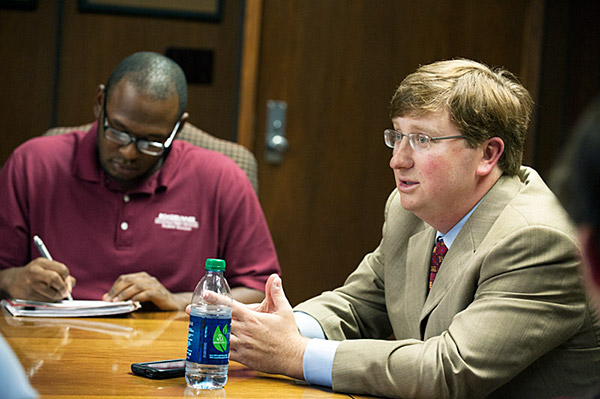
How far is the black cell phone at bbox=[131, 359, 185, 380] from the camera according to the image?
1.23 metres

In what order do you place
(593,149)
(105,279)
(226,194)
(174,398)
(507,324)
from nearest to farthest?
(593,149), (174,398), (507,324), (105,279), (226,194)

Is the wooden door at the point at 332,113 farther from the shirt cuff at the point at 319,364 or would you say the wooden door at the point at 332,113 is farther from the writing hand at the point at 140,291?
the shirt cuff at the point at 319,364

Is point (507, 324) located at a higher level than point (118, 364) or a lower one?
higher

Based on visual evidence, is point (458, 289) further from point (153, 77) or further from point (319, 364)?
point (153, 77)

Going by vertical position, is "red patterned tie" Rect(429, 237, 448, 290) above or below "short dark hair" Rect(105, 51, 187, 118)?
below

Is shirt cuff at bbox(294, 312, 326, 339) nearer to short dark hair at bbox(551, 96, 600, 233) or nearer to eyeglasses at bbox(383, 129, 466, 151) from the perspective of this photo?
eyeglasses at bbox(383, 129, 466, 151)

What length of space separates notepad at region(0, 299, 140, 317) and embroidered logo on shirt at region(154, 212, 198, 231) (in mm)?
413

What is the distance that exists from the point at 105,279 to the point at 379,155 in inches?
66.8

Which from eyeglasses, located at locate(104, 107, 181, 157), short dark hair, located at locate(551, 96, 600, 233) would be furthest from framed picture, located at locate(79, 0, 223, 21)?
short dark hair, located at locate(551, 96, 600, 233)

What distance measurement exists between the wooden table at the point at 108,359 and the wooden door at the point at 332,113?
5.59ft

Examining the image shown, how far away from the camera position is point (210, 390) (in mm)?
1188

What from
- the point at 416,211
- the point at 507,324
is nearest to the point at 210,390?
the point at 507,324

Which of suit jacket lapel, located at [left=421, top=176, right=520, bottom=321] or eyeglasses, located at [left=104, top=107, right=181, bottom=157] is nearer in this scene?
suit jacket lapel, located at [left=421, top=176, right=520, bottom=321]

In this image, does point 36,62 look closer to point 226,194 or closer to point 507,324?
point 226,194
